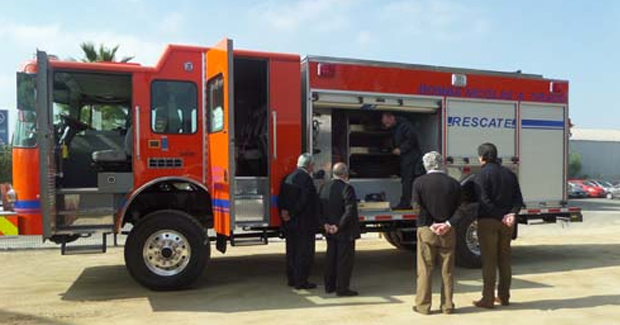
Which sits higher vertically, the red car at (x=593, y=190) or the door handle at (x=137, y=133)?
the door handle at (x=137, y=133)

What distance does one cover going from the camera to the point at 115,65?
24.2 ft

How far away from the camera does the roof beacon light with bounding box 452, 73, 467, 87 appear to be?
347 inches

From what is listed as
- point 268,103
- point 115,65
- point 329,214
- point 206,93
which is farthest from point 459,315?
point 115,65

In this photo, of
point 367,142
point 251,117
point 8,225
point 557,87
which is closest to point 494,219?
point 367,142

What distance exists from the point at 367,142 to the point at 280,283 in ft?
9.49

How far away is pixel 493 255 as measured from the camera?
6434mm

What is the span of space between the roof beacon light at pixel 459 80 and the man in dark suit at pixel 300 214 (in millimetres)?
2964

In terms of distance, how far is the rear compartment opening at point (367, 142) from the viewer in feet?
28.4

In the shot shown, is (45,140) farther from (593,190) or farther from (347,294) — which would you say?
(593,190)

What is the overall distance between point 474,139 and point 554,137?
172cm

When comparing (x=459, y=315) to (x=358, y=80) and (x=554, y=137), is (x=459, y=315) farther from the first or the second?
(x=554, y=137)

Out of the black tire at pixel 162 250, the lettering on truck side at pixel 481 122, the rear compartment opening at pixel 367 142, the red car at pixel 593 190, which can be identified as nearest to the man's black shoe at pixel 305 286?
the black tire at pixel 162 250

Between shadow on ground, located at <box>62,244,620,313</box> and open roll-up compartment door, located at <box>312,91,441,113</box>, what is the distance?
2.59 metres

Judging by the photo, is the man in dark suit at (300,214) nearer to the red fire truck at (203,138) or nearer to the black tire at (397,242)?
the red fire truck at (203,138)
